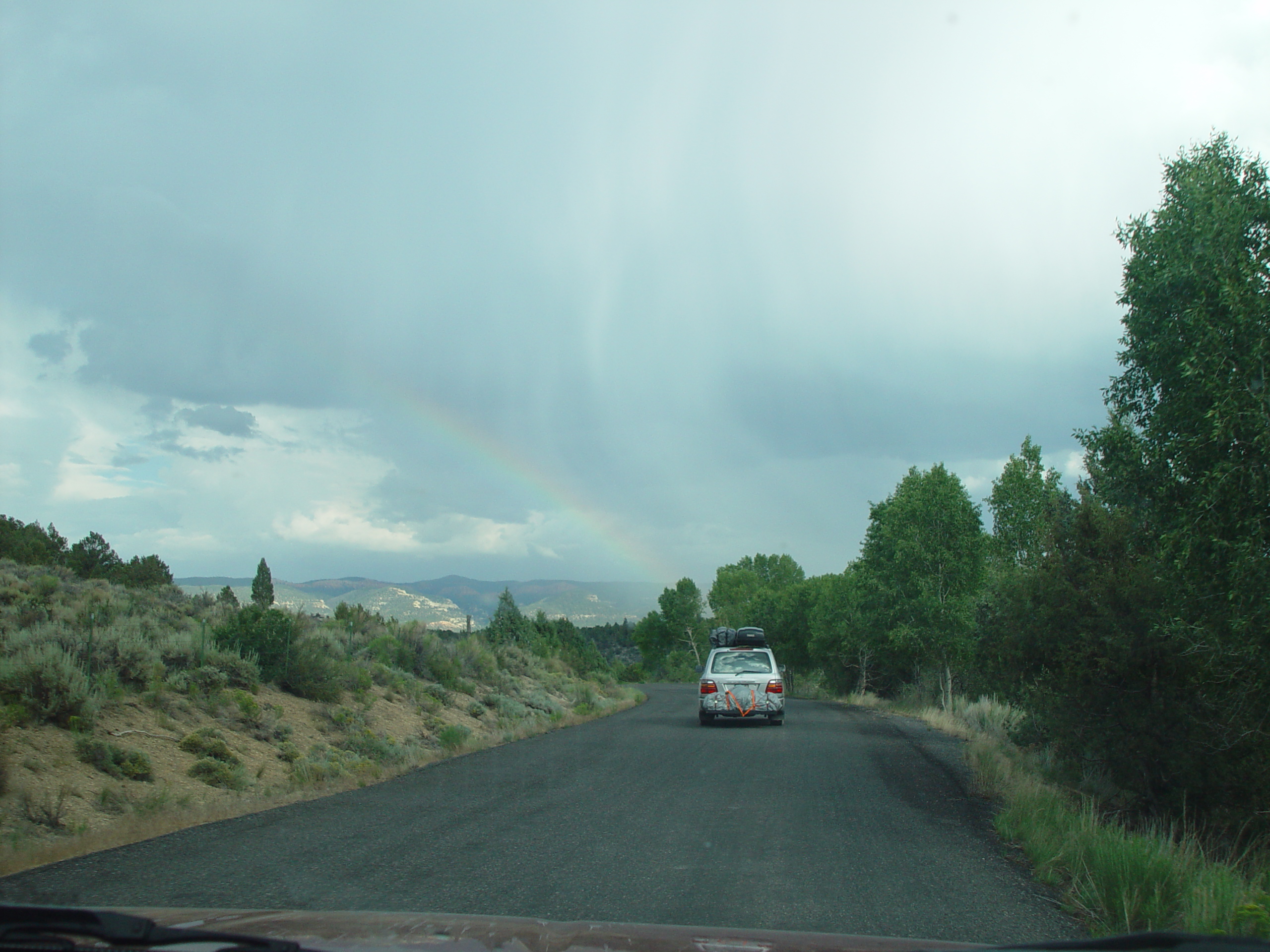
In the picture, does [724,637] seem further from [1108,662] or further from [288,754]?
[288,754]

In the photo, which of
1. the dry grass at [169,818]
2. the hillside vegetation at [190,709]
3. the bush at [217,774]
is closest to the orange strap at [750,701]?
the hillside vegetation at [190,709]

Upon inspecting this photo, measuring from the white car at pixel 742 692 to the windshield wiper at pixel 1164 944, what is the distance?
60.1ft

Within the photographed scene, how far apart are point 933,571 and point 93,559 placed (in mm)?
37991

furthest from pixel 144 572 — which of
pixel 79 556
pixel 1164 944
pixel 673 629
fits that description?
pixel 673 629

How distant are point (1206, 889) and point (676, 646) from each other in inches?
4450

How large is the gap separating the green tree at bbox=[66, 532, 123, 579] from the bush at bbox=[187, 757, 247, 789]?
2849cm

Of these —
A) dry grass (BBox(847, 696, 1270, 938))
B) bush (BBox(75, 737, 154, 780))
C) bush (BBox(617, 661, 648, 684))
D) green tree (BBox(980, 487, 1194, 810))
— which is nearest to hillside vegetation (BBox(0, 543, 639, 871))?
bush (BBox(75, 737, 154, 780))

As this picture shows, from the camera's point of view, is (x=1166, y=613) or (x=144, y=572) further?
(x=144, y=572)

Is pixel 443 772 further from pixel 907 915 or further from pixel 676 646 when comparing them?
pixel 676 646

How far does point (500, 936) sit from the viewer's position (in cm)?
327

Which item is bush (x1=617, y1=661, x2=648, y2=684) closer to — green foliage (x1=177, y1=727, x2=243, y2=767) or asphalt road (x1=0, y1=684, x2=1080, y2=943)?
green foliage (x1=177, y1=727, x2=243, y2=767)

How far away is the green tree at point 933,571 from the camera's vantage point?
Result: 33.1m

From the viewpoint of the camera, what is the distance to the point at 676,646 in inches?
4599

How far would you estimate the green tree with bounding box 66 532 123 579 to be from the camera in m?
38.1
